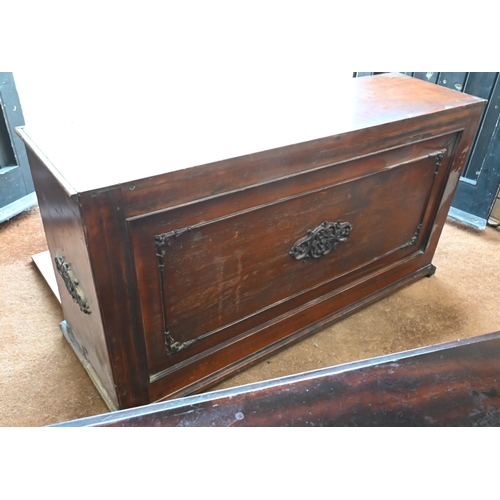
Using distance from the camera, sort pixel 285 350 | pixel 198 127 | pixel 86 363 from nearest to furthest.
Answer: pixel 198 127 → pixel 86 363 → pixel 285 350

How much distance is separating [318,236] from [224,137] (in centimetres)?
53

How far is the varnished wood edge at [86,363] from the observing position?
1550mm

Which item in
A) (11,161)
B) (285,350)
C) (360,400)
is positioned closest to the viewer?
(360,400)

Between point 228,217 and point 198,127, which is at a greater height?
point 198,127

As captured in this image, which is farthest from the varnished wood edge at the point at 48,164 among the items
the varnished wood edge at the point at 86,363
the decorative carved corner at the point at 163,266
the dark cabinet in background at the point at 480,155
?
the dark cabinet in background at the point at 480,155

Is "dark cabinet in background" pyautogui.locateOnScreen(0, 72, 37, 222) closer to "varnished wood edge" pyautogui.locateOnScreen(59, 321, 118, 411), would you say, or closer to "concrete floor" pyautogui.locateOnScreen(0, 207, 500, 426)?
"concrete floor" pyautogui.locateOnScreen(0, 207, 500, 426)

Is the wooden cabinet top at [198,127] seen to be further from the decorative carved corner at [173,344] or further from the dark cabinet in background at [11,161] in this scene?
the dark cabinet in background at [11,161]

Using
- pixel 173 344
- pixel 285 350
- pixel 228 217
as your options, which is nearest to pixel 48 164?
pixel 228 217

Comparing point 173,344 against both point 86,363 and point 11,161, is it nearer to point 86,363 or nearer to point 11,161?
point 86,363

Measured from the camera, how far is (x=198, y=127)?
144cm

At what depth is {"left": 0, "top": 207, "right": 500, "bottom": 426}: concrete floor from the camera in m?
1.63

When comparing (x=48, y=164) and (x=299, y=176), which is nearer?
(x=48, y=164)

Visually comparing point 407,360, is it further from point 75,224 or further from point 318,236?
point 318,236

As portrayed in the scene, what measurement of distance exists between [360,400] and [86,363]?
1.34m
